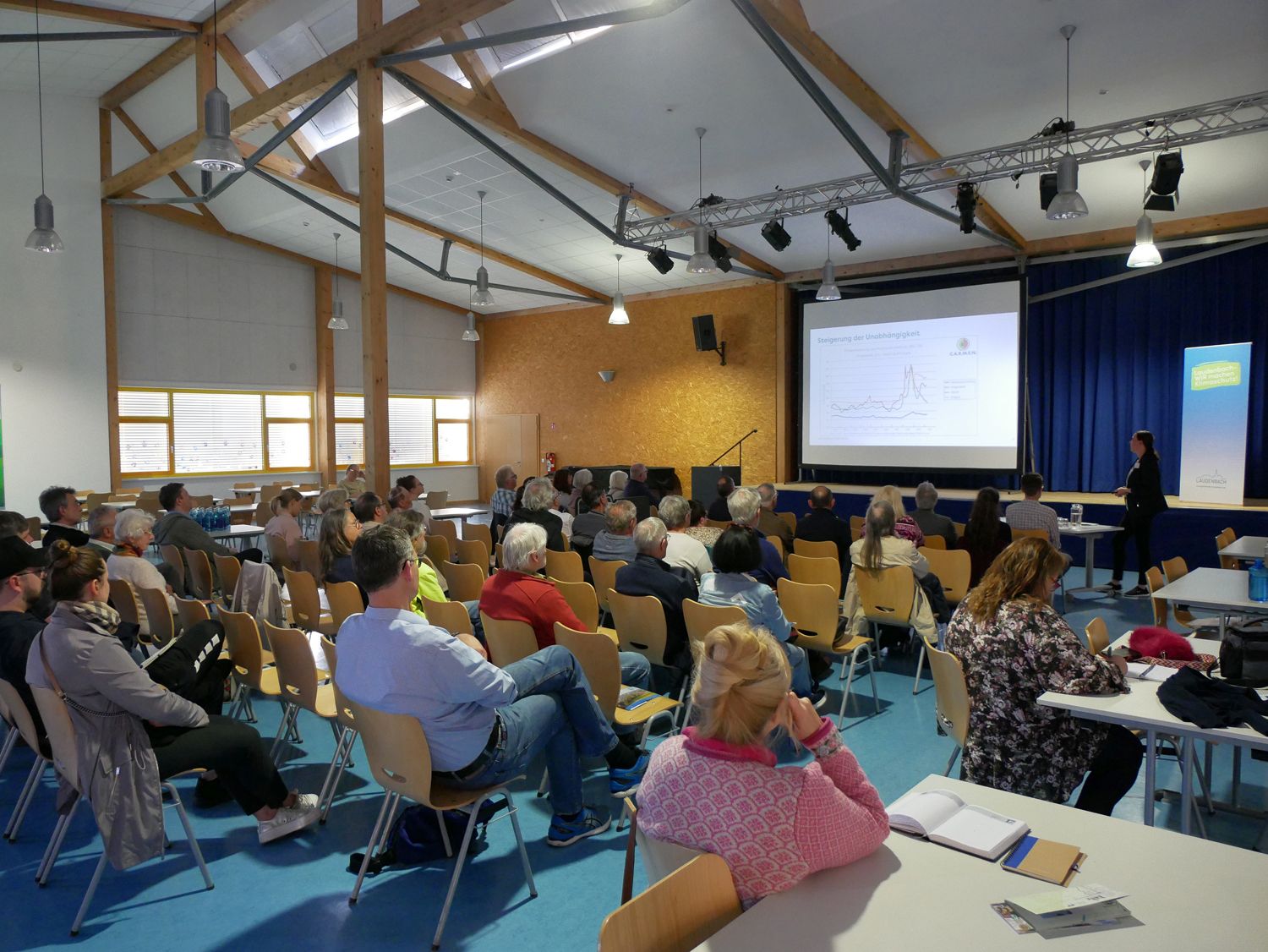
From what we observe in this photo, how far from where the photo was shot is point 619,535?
512cm

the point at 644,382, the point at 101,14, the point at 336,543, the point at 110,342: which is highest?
the point at 101,14

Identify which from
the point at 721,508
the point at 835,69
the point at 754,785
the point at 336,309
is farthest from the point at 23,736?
the point at 336,309

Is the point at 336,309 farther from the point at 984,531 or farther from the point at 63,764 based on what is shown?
the point at 63,764

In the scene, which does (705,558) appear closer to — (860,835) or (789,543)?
(789,543)

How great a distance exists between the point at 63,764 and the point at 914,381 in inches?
389

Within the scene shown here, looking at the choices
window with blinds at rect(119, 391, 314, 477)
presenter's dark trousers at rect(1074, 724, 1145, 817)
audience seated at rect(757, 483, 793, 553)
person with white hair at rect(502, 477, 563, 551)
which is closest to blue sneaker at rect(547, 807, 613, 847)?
presenter's dark trousers at rect(1074, 724, 1145, 817)

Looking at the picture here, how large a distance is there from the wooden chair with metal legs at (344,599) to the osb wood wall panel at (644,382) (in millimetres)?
8662

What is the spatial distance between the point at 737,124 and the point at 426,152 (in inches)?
145

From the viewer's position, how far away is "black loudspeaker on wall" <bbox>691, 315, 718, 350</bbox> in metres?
12.4

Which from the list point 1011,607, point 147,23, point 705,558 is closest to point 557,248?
point 147,23

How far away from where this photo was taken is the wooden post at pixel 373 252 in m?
7.00

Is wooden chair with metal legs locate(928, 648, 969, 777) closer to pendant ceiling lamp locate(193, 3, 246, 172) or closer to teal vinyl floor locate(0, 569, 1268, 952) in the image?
teal vinyl floor locate(0, 569, 1268, 952)

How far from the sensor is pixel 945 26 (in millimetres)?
5969

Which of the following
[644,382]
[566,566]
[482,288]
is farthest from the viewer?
[644,382]
